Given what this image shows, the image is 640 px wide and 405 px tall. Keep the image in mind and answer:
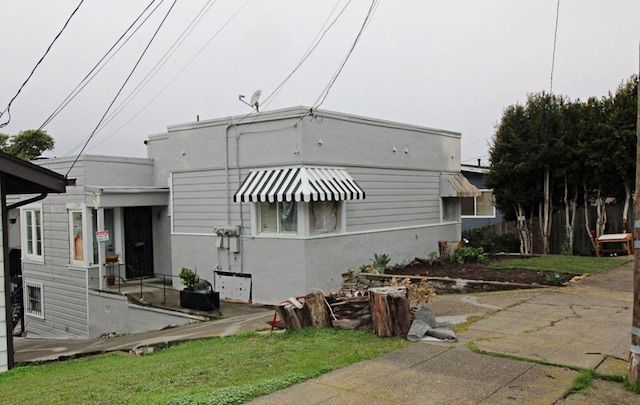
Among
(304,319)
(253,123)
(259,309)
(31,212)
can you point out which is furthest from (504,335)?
(31,212)

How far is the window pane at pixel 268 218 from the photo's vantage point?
14.5m

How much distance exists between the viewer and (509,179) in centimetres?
2009

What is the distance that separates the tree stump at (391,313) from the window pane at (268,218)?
6.89 metres

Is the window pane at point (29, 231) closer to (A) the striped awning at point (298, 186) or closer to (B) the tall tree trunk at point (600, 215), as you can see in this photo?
(A) the striped awning at point (298, 186)

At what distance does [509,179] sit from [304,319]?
546 inches

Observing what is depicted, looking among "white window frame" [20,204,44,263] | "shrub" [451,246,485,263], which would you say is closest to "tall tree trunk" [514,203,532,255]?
"shrub" [451,246,485,263]

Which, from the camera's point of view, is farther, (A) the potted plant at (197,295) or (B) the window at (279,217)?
(B) the window at (279,217)

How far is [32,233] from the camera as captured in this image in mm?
18875

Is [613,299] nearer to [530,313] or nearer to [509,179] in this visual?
[530,313]

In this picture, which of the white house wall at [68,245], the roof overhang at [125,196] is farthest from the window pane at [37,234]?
the roof overhang at [125,196]

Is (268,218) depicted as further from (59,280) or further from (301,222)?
(59,280)

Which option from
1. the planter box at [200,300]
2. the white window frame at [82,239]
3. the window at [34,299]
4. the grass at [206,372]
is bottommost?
the window at [34,299]

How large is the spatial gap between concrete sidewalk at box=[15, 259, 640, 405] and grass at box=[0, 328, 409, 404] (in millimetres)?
277

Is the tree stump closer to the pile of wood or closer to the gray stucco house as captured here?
the pile of wood
